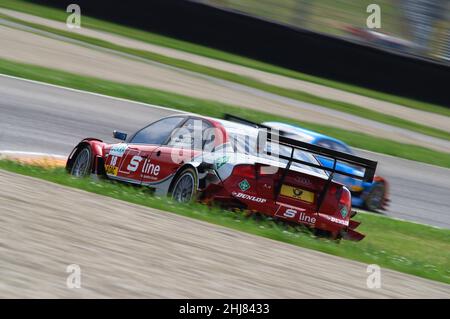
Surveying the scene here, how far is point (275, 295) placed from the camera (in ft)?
19.5

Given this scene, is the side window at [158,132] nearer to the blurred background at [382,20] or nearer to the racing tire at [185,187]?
the racing tire at [185,187]

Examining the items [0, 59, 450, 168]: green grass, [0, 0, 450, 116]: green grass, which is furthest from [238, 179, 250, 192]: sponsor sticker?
[0, 0, 450, 116]: green grass

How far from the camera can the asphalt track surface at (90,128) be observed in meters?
14.3

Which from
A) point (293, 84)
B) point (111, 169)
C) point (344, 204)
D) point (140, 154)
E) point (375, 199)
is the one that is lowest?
point (375, 199)

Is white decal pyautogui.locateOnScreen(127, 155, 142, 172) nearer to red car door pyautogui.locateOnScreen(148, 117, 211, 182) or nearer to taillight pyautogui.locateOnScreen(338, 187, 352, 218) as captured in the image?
red car door pyautogui.locateOnScreen(148, 117, 211, 182)

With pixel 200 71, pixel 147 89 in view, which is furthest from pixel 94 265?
pixel 200 71

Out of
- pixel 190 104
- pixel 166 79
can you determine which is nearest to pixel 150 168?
pixel 190 104

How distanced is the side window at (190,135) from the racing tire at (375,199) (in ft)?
16.5

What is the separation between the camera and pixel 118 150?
10680 millimetres

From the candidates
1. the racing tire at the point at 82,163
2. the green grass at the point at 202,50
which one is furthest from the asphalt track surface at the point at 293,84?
the racing tire at the point at 82,163

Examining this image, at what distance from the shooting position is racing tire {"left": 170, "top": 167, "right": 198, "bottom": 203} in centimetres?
932

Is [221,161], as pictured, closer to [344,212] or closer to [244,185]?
[244,185]

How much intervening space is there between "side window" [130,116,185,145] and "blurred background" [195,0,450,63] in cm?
1585

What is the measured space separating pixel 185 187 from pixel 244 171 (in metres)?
0.68
